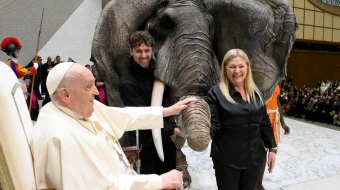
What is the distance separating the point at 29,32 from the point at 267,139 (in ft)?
26.4

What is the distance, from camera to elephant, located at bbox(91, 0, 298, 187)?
268 cm

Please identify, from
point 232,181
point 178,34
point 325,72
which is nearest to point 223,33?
point 178,34

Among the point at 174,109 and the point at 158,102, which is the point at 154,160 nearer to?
the point at 158,102

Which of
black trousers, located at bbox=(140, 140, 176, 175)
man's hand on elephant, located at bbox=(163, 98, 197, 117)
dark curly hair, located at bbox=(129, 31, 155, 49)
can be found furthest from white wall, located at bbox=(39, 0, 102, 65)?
man's hand on elephant, located at bbox=(163, 98, 197, 117)

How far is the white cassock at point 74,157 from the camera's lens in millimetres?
1342

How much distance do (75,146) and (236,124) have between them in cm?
106

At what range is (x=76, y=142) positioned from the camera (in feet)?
4.55

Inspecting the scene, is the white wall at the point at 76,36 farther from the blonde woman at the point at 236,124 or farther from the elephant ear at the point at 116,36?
the blonde woman at the point at 236,124

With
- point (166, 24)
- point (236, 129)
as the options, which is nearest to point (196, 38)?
point (166, 24)

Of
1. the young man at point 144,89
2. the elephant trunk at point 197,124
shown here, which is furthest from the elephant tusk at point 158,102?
the elephant trunk at point 197,124

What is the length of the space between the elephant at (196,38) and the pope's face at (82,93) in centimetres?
111

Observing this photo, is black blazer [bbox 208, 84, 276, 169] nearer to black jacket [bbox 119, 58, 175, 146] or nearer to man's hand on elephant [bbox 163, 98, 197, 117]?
man's hand on elephant [bbox 163, 98, 197, 117]

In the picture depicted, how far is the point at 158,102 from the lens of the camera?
2.60 meters

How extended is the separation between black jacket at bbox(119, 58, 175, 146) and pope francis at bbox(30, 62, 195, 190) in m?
0.72
